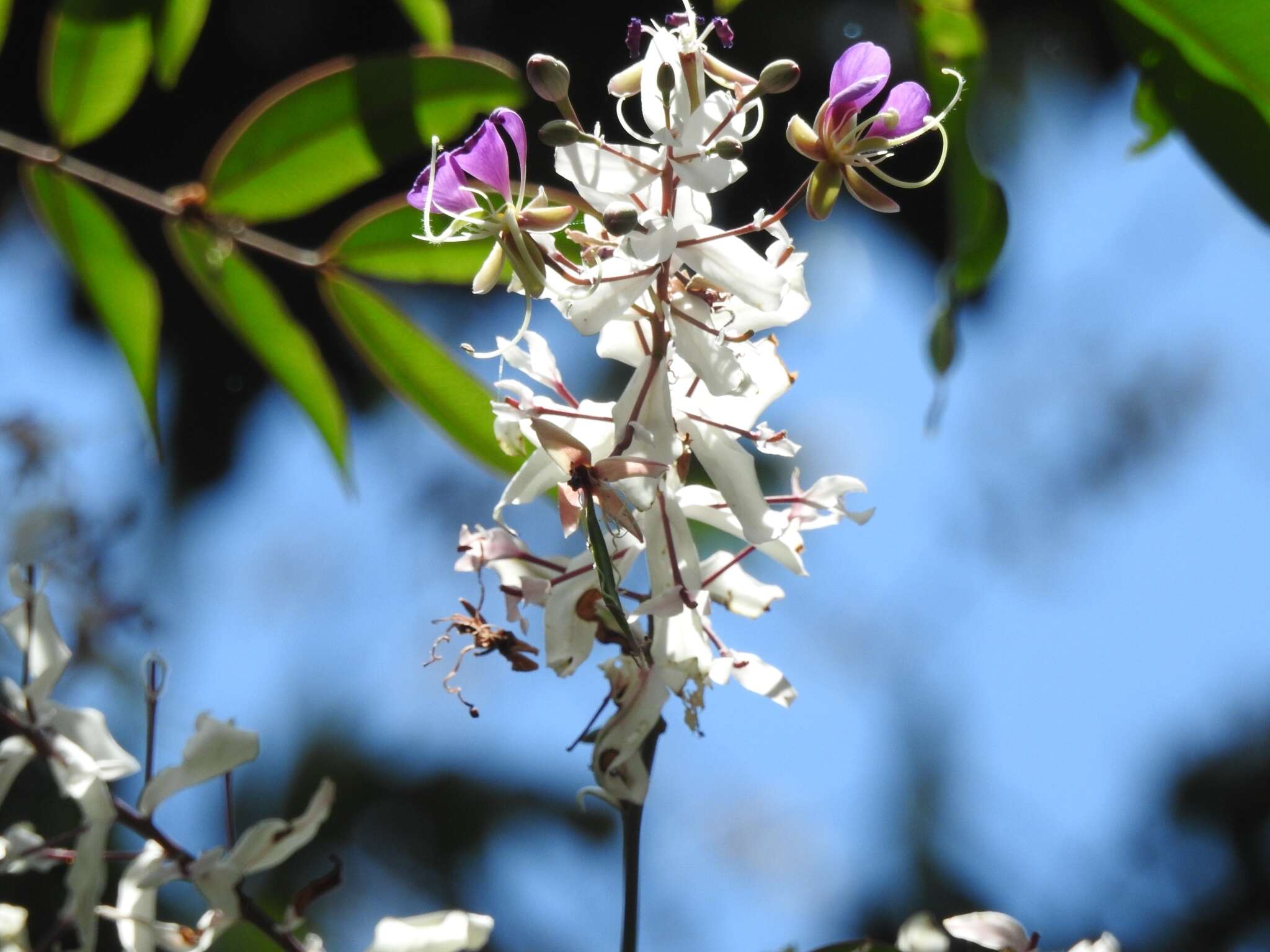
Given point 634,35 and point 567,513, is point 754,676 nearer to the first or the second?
point 567,513

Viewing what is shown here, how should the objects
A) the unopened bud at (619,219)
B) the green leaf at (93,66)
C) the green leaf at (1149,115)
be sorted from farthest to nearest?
the green leaf at (93,66) → the green leaf at (1149,115) → the unopened bud at (619,219)

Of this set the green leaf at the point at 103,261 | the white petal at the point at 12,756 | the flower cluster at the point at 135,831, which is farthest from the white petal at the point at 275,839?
the green leaf at the point at 103,261

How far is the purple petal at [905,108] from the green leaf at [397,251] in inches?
11.6

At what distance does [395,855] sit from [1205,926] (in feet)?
4.56

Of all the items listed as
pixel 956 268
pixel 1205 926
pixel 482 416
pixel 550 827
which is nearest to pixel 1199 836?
pixel 1205 926

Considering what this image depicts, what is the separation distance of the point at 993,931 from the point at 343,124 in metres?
0.57

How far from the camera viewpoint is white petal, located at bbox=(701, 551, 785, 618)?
534mm

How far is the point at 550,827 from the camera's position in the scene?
1.90 m

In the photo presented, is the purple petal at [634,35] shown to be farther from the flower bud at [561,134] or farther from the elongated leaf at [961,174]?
the elongated leaf at [961,174]

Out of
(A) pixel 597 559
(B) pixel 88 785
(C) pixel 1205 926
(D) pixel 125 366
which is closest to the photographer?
(A) pixel 597 559

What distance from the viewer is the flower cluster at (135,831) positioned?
522mm

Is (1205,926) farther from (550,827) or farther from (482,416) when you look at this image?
(482,416)

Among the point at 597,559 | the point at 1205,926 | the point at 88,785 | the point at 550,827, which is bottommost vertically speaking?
the point at 1205,926

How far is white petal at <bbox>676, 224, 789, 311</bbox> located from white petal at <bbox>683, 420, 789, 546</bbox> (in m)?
0.07
